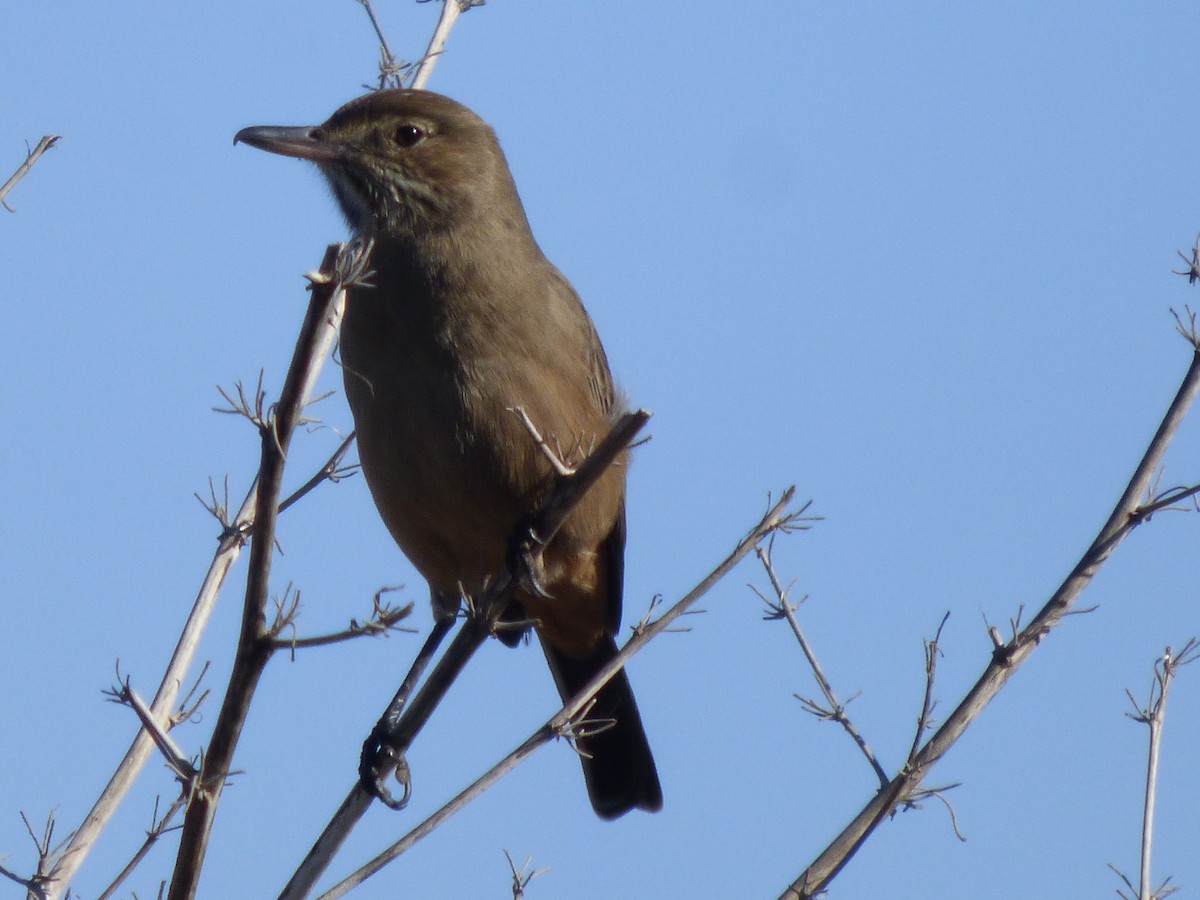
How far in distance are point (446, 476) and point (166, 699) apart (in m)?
1.20

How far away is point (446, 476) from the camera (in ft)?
14.9

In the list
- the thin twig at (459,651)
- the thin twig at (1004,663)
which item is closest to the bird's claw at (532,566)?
the thin twig at (459,651)

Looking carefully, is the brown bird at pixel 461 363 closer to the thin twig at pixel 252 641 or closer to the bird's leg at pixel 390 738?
the bird's leg at pixel 390 738

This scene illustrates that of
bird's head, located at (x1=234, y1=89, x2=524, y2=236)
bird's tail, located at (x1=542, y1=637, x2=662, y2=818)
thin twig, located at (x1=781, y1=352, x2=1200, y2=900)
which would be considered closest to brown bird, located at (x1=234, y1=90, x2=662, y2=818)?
bird's head, located at (x1=234, y1=89, x2=524, y2=236)

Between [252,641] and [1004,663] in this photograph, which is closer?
[252,641]

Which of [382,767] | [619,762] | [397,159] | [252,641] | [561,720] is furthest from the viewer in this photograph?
[619,762]

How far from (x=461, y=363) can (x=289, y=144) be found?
48.8 inches

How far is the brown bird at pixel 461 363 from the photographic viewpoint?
14.9 feet

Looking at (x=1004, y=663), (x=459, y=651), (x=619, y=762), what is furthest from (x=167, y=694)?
(x=619, y=762)

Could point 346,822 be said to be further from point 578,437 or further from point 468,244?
point 468,244

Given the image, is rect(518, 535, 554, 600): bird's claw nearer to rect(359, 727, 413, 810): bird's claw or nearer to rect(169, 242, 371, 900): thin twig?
rect(359, 727, 413, 810): bird's claw

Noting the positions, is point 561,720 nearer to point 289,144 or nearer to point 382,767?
point 382,767

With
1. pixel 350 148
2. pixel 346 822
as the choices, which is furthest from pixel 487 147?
pixel 346 822

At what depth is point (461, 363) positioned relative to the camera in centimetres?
455
